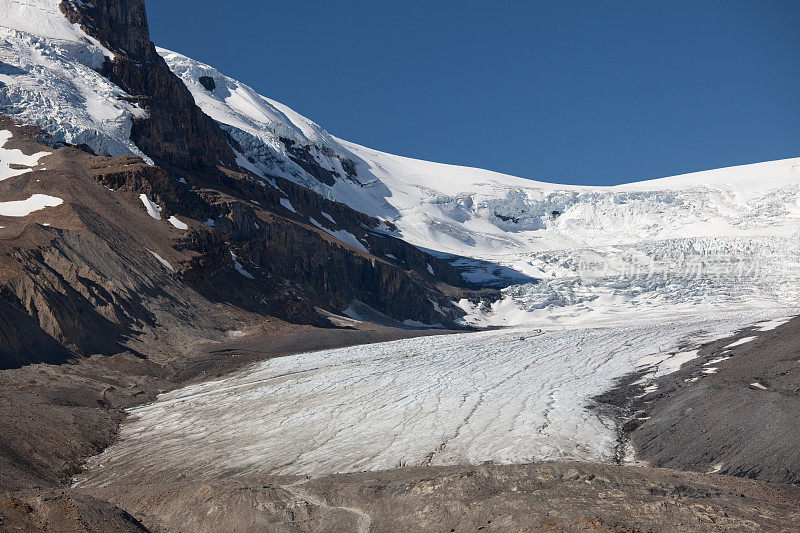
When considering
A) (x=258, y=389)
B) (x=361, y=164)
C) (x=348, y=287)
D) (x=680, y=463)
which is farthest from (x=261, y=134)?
(x=680, y=463)

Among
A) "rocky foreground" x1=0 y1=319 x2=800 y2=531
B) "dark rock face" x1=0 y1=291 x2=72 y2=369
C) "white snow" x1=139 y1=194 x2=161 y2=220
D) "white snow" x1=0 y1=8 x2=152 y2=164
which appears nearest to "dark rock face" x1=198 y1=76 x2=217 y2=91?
"white snow" x1=0 y1=8 x2=152 y2=164

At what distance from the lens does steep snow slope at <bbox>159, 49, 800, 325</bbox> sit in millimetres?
78188

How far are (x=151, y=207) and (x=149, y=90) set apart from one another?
24.7 meters

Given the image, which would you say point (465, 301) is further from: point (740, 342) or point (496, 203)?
point (740, 342)

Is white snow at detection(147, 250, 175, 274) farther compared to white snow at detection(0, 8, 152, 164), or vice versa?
white snow at detection(0, 8, 152, 164)

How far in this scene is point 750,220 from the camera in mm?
94938

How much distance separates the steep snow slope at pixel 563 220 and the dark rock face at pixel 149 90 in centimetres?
2081

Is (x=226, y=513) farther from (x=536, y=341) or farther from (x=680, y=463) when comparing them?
(x=536, y=341)

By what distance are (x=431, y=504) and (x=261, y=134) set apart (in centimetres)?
10508

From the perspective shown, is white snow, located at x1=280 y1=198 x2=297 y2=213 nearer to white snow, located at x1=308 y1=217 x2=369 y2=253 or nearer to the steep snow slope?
white snow, located at x1=308 y1=217 x2=369 y2=253

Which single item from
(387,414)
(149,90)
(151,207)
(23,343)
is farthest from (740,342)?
(149,90)

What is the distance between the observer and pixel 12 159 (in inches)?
2005

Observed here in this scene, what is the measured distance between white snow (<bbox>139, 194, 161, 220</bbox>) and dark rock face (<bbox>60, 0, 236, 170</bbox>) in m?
12.5

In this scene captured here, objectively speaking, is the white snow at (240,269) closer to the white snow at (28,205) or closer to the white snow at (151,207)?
the white snow at (151,207)
